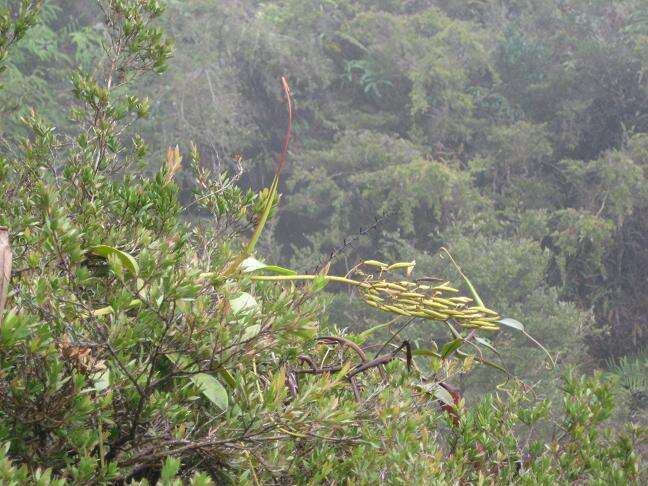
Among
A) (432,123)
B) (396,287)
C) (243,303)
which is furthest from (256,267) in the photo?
(432,123)

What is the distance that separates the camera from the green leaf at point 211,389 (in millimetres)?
862

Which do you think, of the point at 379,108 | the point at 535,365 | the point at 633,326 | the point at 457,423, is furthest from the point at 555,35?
the point at 457,423

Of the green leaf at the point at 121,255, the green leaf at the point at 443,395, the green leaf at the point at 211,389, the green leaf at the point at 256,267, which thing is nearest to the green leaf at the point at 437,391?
the green leaf at the point at 443,395

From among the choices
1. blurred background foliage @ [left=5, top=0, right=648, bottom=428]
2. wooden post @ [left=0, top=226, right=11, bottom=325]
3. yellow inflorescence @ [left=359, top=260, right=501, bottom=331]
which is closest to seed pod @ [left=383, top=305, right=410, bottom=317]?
yellow inflorescence @ [left=359, top=260, right=501, bottom=331]

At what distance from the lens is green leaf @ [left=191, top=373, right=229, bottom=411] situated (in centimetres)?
86

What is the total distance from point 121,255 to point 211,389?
0.59 ft

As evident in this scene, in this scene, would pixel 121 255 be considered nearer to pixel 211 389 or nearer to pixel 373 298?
pixel 211 389

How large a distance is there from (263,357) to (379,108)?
12256 mm

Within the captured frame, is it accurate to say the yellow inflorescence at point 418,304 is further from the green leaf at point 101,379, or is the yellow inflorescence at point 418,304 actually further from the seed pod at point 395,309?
the green leaf at point 101,379

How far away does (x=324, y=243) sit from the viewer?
11562 millimetres

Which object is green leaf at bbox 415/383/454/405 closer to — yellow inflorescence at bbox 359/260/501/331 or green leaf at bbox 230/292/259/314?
yellow inflorescence at bbox 359/260/501/331

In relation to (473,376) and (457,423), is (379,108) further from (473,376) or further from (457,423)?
(457,423)

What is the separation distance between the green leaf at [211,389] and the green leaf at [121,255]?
0.45ft

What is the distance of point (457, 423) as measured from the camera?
1227 millimetres
